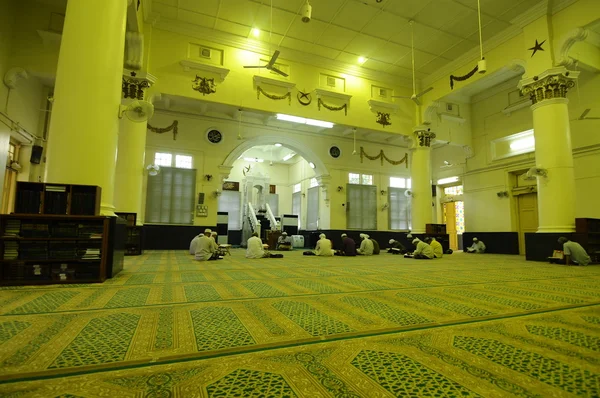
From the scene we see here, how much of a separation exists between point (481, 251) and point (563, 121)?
5.78 m

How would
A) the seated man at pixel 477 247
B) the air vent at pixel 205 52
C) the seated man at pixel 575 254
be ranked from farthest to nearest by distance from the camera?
1. the seated man at pixel 477 247
2. the air vent at pixel 205 52
3. the seated man at pixel 575 254

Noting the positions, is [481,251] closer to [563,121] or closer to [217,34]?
[563,121]

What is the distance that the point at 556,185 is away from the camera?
755 centimetres

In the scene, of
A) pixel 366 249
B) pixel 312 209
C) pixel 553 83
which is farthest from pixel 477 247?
pixel 312 209

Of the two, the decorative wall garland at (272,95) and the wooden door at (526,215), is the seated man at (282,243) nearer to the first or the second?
the decorative wall garland at (272,95)

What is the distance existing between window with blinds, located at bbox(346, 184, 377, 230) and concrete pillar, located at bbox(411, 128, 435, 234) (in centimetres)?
266

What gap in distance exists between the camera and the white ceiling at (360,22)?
27.0 feet

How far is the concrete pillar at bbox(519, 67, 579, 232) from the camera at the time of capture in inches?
Answer: 294

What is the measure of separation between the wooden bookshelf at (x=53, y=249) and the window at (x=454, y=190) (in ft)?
45.2

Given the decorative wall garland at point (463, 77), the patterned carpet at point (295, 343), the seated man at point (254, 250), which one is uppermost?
the decorative wall garland at point (463, 77)

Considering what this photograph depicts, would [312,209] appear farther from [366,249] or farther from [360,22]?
[360,22]

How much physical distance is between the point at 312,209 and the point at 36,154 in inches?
398

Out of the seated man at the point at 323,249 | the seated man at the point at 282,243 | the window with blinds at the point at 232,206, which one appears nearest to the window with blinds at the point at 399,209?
the seated man at the point at 282,243

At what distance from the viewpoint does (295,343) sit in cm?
184
